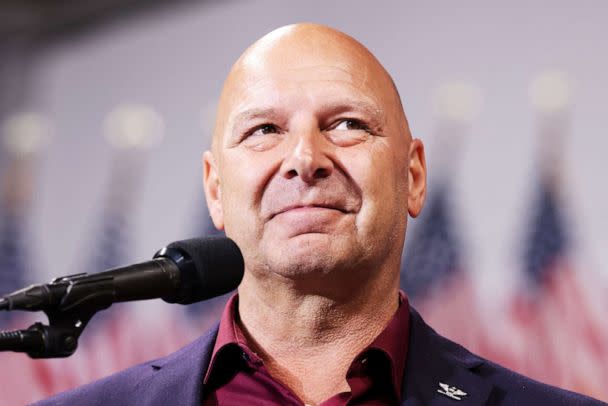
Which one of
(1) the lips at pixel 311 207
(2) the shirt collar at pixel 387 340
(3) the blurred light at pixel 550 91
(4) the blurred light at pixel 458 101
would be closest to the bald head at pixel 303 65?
(1) the lips at pixel 311 207

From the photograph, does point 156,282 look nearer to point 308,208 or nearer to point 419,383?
point 308,208

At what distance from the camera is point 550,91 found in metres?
3.50

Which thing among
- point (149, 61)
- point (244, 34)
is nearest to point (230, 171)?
point (244, 34)

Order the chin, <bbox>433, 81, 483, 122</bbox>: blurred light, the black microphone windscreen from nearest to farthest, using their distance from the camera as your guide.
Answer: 1. the black microphone windscreen
2. the chin
3. <bbox>433, 81, 483, 122</bbox>: blurred light

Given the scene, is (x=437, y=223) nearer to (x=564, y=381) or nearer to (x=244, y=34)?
(x=564, y=381)

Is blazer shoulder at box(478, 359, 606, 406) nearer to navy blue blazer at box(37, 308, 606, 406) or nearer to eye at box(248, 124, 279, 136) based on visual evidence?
navy blue blazer at box(37, 308, 606, 406)

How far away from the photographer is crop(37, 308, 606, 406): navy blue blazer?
197 centimetres

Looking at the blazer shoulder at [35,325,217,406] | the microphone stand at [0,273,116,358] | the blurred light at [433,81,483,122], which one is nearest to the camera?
the microphone stand at [0,273,116,358]

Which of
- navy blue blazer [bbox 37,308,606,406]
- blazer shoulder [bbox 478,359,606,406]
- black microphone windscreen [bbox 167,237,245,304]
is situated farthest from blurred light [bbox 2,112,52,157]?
black microphone windscreen [bbox 167,237,245,304]

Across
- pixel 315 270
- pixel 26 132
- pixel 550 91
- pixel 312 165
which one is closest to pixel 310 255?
pixel 315 270

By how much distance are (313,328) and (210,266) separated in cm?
51

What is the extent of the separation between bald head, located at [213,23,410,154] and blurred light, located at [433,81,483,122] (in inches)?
59.8

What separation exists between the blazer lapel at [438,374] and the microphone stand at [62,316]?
722 millimetres

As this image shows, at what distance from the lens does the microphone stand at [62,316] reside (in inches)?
54.7
